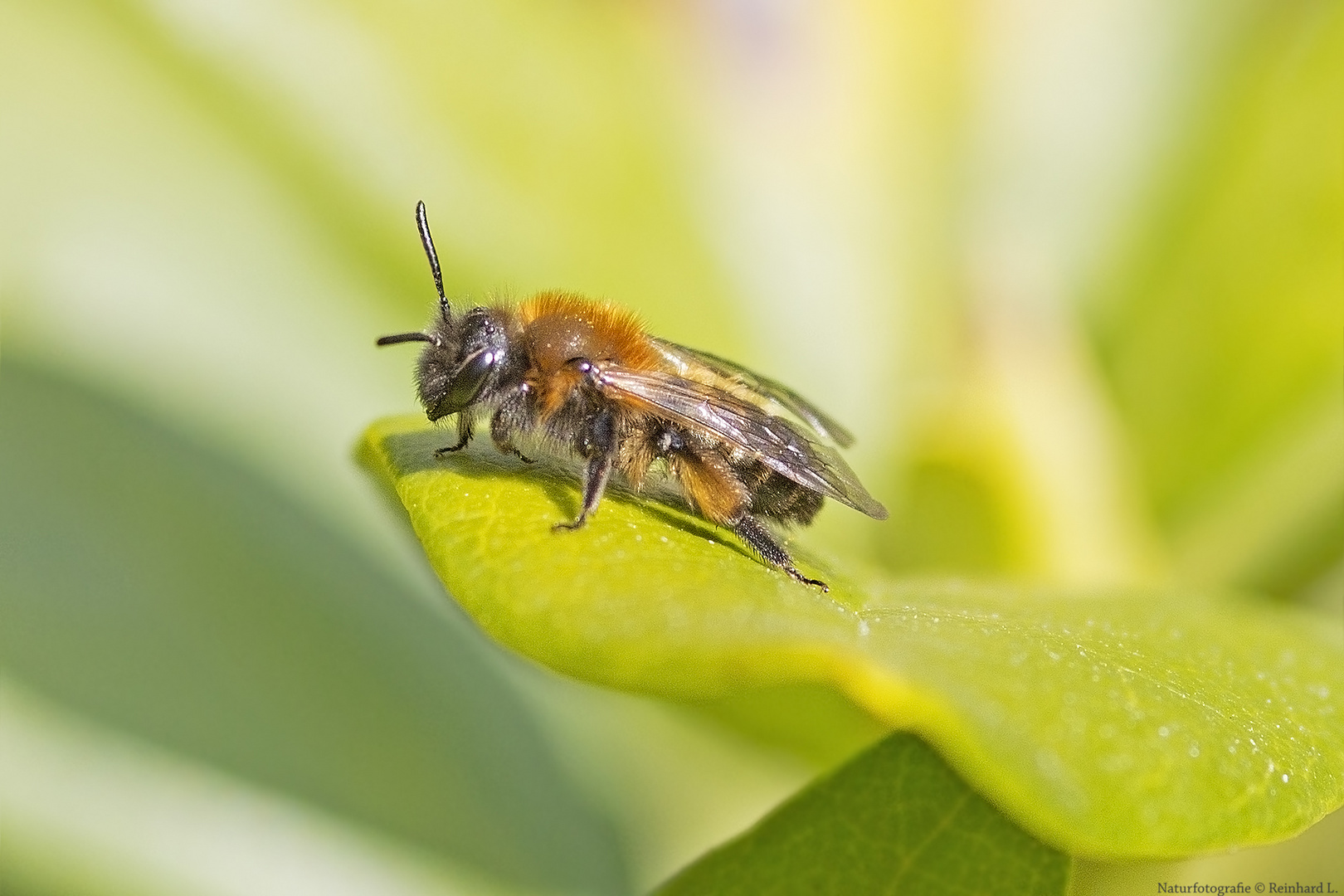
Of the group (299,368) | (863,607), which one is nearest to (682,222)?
(299,368)

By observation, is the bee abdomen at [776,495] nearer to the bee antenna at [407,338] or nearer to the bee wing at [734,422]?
the bee wing at [734,422]

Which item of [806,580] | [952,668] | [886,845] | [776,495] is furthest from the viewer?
[776,495]

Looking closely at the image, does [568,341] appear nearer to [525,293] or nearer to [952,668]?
[952,668]

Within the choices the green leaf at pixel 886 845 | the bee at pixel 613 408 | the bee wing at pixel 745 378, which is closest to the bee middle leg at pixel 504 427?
the bee at pixel 613 408

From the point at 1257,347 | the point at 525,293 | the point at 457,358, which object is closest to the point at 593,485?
the point at 457,358

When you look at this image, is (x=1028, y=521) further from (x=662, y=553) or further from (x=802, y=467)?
(x=662, y=553)
